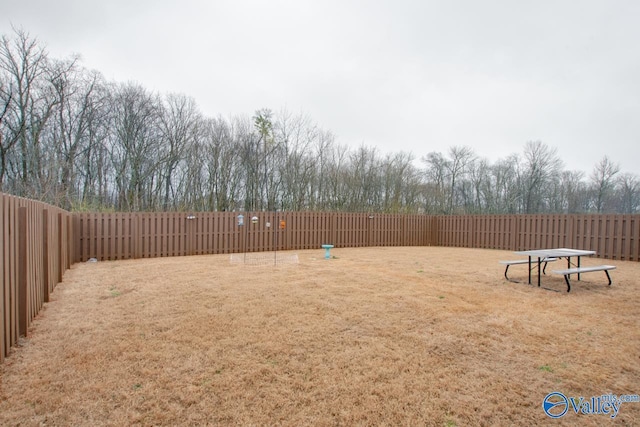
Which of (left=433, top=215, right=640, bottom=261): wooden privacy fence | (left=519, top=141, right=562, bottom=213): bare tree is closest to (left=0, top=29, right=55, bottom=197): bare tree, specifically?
(left=433, top=215, right=640, bottom=261): wooden privacy fence

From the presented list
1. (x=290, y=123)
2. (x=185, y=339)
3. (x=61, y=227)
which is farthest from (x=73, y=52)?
(x=185, y=339)

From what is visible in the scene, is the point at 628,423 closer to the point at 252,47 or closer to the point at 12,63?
the point at 252,47

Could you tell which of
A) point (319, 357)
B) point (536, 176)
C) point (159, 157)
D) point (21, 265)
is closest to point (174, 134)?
point (159, 157)

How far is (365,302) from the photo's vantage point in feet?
14.8

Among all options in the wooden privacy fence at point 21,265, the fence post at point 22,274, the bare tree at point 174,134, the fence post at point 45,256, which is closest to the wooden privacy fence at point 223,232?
the fence post at point 45,256

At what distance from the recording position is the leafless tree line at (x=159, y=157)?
46.9ft

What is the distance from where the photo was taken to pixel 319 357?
2.80 metres

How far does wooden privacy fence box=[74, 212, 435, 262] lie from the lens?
988 cm

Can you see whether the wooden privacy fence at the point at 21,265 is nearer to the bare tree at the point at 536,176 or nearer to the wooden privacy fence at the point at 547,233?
the wooden privacy fence at the point at 547,233

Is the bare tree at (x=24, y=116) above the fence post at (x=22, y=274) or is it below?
above

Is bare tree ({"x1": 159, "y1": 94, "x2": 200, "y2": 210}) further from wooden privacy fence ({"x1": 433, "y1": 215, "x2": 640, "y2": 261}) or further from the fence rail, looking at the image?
wooden privacy fence ({"x1": 433, "y1": 215, "x2": 640, "y2": 261})

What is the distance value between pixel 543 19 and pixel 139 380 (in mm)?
12233

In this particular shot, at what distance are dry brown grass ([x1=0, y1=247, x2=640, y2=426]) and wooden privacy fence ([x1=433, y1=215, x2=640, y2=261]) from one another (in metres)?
7.88

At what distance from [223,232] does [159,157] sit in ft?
32.0
